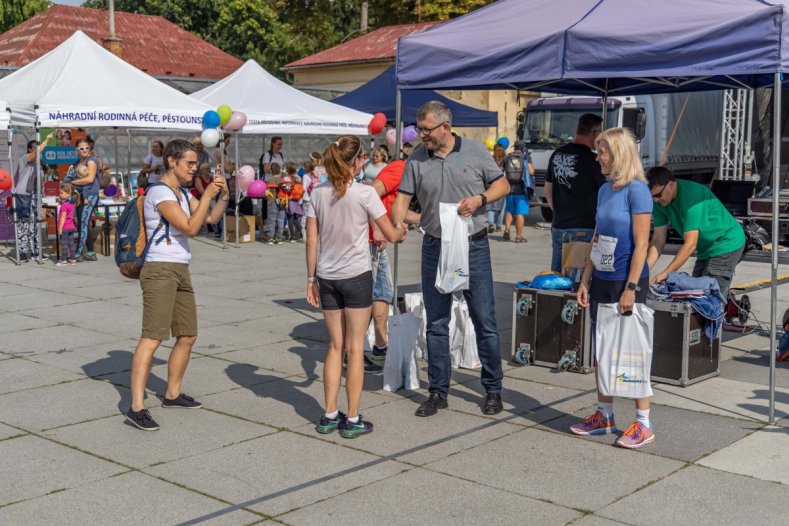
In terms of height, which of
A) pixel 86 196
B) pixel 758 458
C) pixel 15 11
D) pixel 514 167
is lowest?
pixel 758 458

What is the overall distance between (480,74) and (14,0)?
48193mm

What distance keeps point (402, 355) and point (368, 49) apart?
31.7m

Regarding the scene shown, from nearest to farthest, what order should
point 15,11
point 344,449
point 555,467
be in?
point 555,467, point 344,449, point 15,11

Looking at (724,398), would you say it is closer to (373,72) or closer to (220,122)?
(220,122)

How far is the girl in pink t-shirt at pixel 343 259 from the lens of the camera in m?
5.50

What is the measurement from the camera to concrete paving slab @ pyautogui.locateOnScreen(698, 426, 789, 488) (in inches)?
200

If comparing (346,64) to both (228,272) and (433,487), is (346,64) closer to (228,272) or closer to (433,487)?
(228,272)

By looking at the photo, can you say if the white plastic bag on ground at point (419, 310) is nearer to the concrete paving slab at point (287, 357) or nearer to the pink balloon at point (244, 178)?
the concrete paving slab at point (287, 357)

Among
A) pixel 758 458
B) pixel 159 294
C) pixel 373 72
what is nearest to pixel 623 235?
pixel 758 458

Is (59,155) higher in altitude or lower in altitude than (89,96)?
lower

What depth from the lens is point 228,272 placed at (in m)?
13.2

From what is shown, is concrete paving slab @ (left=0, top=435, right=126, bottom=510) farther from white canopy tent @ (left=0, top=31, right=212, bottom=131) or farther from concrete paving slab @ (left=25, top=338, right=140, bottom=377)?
white canopy tent @ (left=0, top=31, right=212, bottom=131)

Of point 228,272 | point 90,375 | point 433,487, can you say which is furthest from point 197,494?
point 228,272

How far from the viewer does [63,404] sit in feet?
20.9
